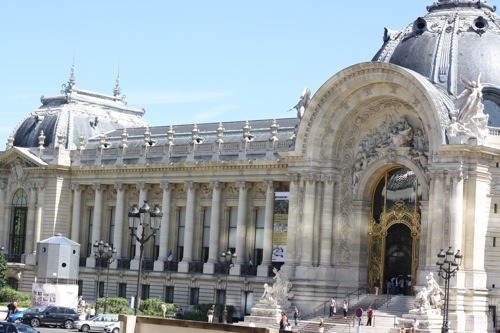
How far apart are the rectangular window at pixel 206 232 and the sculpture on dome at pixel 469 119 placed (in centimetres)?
2157

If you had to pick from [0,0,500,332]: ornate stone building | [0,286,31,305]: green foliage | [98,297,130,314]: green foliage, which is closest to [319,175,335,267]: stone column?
[0,0,500,332]: ornate stone building

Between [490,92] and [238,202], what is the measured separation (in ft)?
58.9

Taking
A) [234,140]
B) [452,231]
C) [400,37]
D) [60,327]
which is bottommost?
[60,327]

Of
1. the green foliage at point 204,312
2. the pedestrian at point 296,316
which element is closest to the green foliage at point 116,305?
the green foliage at point 204,312

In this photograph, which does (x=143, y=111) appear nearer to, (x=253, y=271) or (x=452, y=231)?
(x=253, y=271)

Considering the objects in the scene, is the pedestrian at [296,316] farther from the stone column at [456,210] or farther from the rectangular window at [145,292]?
the rectangular window at [145,292]

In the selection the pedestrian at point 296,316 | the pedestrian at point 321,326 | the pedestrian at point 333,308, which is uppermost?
the pedestrian at point 333,308

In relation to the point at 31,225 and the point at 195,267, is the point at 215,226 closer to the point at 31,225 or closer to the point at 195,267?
the point at 195,267

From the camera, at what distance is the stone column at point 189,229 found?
74625 millimetres

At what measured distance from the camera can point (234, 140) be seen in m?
75.7

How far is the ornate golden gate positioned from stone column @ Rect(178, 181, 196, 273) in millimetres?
14171

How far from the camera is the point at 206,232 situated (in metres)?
75.2

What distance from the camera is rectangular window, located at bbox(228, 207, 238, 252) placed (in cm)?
7350

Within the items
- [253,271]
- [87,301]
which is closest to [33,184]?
[87,301]
